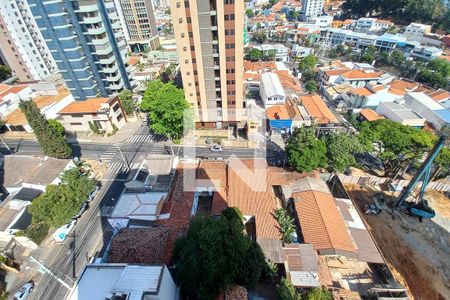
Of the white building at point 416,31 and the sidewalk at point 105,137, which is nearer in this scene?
the sidewalk at point 105,137

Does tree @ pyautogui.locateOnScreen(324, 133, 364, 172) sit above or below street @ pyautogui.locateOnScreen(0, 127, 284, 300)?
above

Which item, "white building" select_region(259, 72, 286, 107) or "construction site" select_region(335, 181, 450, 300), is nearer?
"construction site" select_region(335, 181, 450, 300)

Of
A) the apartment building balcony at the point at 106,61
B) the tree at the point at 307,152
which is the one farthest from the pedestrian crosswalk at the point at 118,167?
the tree at the point at 307,152

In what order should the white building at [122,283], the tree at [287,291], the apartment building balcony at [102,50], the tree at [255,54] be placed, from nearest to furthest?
1. the white building at [122,283]
2. the tree at [287,291]
3. the apartment building balcony at [102,50]
4. the tree at [255,54]

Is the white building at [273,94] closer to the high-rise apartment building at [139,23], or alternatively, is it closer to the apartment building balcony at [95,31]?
the apartment building balcony at [95,31]

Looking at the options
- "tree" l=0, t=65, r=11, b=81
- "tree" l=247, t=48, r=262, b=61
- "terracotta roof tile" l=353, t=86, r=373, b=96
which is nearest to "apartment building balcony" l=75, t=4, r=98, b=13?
"tree" l=0, t=65, r=11, b=81

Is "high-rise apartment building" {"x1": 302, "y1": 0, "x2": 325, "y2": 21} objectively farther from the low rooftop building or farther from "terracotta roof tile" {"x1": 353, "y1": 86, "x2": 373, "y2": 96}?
the low rooftop building
